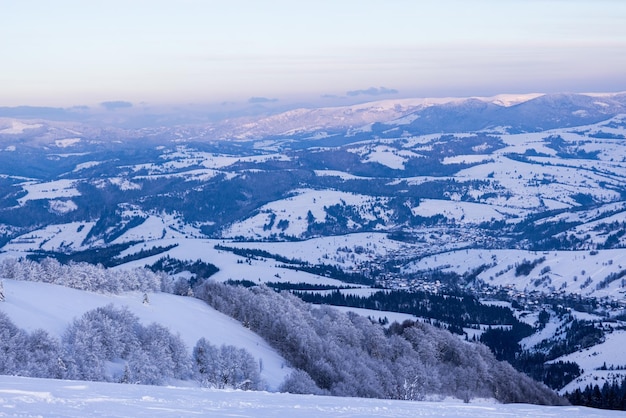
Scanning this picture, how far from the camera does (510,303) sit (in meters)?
186

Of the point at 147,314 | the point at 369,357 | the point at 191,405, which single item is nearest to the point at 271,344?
the point at 369,357

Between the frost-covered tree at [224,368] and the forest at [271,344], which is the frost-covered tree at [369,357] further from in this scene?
the frost-covered tree at [224,368]

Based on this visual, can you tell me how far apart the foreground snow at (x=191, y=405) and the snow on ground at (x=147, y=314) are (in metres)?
33.2

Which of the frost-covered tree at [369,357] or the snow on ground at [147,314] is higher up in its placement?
the snow on ground at [147,314]

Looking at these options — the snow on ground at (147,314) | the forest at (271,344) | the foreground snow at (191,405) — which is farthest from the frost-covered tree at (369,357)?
the foreground snow at (191,405)

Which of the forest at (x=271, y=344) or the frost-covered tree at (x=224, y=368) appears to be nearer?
the forest at (x=271, y=344)

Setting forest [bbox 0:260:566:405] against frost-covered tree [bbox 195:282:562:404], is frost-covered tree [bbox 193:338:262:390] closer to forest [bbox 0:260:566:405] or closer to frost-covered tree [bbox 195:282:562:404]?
forest [bbox 0:260:566:405]

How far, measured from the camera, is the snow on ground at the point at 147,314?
66688mm

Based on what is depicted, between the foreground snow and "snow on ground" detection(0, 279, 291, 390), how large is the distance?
33.2 m

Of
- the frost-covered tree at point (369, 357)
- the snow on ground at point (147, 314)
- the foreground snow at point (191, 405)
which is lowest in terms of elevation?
the frost-covered tree at point (369, 357)

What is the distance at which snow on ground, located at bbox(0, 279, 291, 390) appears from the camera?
6669cm

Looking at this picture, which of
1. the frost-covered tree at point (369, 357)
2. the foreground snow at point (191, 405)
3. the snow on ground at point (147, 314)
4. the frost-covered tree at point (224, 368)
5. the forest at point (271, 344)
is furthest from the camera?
the frost-covered tree at point (369, 357)

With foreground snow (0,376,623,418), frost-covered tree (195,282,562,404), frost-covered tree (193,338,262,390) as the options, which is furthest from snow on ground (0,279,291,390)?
foreground snow (0,376,623,418)

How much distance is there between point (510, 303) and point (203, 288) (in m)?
98.8
